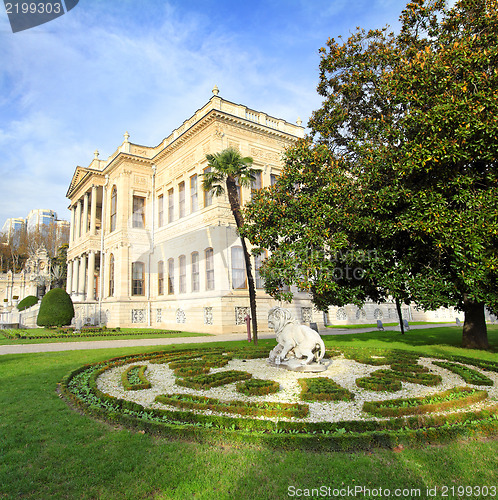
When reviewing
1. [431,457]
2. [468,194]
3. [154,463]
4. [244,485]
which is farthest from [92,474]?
[468,194]

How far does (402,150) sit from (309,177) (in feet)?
9.54

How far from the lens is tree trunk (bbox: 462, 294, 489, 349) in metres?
11.4

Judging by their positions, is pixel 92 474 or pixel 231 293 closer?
pixel 92 474

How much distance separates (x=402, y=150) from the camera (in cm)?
909

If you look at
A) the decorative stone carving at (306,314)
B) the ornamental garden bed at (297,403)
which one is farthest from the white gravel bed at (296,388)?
the decorative stone carving at (306,314)

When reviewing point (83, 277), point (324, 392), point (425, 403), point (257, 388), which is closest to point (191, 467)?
point (257, 388)

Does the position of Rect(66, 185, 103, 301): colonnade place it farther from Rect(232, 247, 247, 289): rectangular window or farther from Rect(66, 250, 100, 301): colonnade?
Rect(232, 247, 247, 289): rectangular window

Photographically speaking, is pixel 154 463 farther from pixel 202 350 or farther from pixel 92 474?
pixel 202 350

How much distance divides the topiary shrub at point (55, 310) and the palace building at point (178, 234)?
106 cm

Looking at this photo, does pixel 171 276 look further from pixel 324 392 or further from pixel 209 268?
pixel 324 392

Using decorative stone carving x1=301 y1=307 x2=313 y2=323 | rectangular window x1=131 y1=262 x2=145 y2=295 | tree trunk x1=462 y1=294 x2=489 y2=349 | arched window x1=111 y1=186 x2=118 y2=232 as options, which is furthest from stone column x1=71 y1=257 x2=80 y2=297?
tree trunk x1=462 y1=294 x2=489 y2=349

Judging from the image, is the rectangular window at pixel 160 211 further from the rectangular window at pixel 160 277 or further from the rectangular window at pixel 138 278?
the rectangular window at pixel 138 278

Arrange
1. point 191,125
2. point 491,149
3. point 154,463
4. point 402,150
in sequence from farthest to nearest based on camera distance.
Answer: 1. point 191,125
2. point 402,150
3. point 491,149
4. point 154,463

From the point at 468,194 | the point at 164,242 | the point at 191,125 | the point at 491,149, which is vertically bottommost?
the point at 468,194
